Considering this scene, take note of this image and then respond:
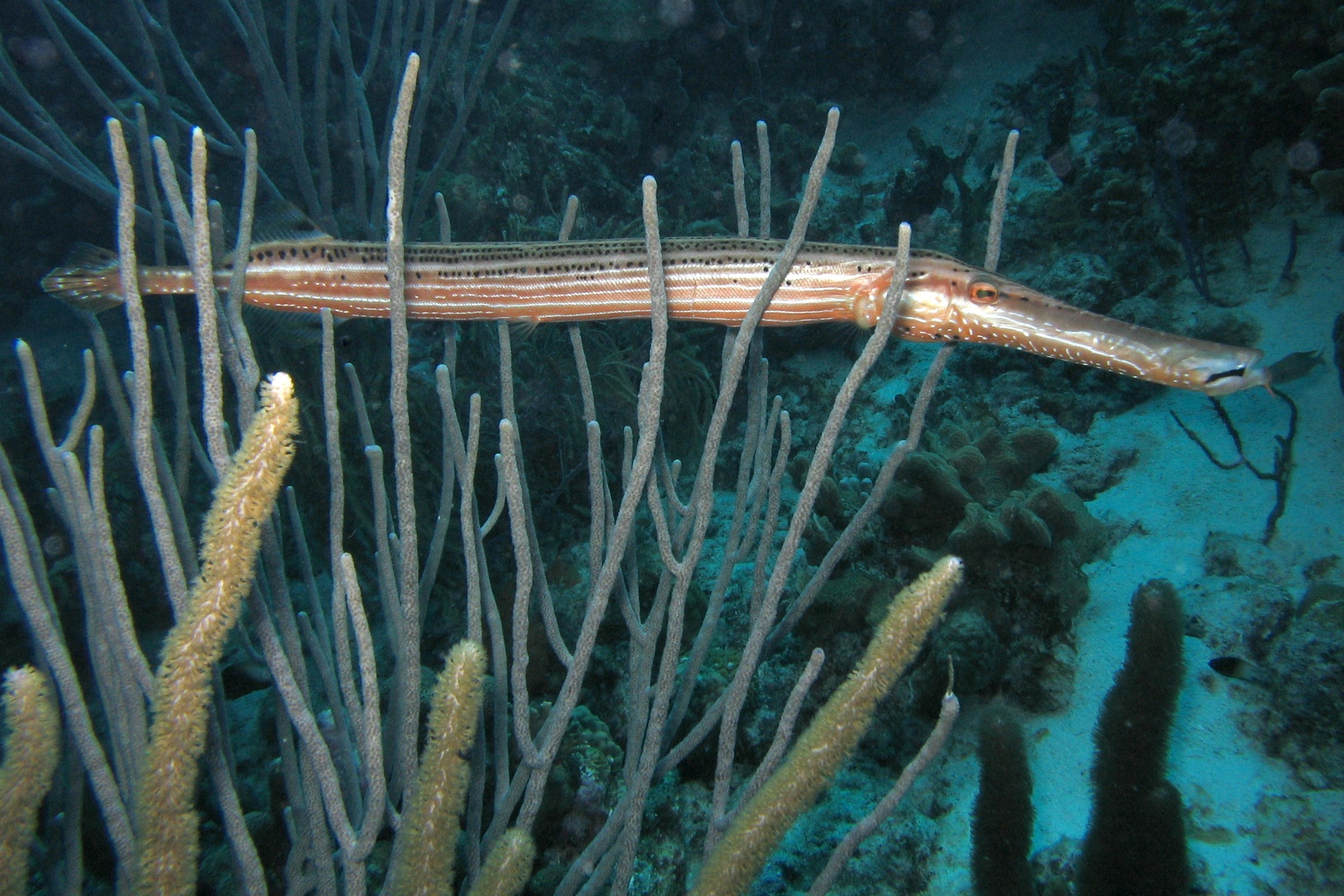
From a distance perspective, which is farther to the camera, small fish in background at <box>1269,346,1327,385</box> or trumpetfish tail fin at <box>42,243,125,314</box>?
small fish in background at <box>1269,346,1327,385</box>

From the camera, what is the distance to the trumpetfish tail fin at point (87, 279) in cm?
313

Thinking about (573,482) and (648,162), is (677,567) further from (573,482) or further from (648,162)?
(648,162)

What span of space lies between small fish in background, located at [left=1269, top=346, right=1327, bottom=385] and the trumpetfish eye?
13.1ft

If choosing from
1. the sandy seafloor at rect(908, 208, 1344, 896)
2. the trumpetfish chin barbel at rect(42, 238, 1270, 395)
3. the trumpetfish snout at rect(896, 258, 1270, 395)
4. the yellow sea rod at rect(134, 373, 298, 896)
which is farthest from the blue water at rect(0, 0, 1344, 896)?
the trumpetfish snout at rect(896, 258, 1270, 395)

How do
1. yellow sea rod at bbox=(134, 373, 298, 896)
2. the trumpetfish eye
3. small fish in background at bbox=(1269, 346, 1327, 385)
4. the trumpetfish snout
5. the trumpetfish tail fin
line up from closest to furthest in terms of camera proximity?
yellow sea rod at bbox=(134, 373, 298, 896) < the trumpetfish snout < the trumpetfish eye < the trumpetfish tail fin < small fish in background at bbox=(1269, 346, 1327, 385)

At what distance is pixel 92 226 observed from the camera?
11.4 metres

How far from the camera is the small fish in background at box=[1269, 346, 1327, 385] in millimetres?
5305

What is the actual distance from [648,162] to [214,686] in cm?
1160

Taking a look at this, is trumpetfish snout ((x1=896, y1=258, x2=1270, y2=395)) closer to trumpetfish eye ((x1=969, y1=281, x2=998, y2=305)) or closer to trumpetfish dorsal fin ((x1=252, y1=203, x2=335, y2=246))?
trumpetfish eye ((x1=969, y1=281, x2=998, y2=305))

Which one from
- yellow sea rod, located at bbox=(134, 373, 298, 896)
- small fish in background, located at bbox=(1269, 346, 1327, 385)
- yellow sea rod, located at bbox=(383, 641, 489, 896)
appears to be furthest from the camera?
small fish in background, located at bbox=(1269, 346, 1327, 385)

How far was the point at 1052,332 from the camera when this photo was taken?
2.71 meters

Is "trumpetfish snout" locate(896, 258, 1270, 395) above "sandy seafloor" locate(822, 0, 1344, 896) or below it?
above

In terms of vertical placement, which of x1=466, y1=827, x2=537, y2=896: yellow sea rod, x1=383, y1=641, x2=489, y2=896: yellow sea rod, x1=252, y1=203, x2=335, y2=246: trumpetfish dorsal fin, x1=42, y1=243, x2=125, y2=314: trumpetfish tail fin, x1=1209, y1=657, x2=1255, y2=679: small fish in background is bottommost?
x1=1209, y1=657, x2=1255, y2=679: small fish in background

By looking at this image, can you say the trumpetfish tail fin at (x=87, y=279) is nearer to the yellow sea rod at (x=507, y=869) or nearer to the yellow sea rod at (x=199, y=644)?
the yellow sea rod at (x=199, y=644)
